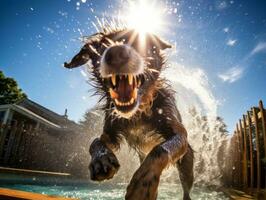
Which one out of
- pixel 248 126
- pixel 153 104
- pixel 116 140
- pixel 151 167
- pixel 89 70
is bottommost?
pixel 151 167

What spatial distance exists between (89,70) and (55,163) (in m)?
10.0

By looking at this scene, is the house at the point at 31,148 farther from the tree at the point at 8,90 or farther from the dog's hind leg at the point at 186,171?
the tree at the point at 8,90

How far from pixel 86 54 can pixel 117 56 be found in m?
1.07

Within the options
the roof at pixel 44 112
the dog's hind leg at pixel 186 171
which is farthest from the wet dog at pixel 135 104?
the roof at pixel 44 112

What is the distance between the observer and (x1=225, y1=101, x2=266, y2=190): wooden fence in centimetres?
708

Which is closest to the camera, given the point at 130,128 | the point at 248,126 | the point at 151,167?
the point at 151,167

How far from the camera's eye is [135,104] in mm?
2811

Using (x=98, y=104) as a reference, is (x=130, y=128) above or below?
below

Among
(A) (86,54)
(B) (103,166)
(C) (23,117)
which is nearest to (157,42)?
(A) (86,54)

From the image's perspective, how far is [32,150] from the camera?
37.6 feet

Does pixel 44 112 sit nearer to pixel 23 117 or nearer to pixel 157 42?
pixel 23 117

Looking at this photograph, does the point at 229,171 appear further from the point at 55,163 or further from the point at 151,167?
the point at 151,167

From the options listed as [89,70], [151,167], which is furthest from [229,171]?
[151,167]

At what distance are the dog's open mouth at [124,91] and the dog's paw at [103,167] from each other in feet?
1.65
